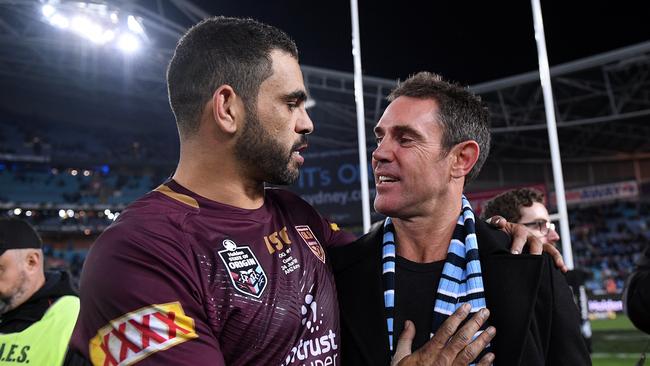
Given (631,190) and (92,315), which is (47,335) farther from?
(631,190)

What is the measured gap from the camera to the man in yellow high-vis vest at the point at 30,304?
10.2 ft

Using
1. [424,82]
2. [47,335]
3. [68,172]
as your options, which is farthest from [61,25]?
[68,172]

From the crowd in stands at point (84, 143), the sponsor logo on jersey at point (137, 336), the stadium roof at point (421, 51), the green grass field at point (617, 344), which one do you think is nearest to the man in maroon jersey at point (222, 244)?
the sponsor logo on jersey at point (137, 336)

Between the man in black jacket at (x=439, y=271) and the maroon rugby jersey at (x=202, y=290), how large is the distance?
6.8 inches

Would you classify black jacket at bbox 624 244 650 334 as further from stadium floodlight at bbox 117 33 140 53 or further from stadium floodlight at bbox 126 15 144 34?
stadium floodlight at bbox 117 33 140 53

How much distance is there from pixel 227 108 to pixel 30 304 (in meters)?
2.27

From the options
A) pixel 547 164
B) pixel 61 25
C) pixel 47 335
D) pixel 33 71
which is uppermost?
pixel 33 71

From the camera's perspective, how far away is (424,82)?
223cm

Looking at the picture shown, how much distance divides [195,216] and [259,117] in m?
0.41

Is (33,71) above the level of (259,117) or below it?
above

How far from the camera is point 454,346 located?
1.66m

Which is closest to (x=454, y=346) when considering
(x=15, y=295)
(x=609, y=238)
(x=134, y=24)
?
(x=15, y=295)

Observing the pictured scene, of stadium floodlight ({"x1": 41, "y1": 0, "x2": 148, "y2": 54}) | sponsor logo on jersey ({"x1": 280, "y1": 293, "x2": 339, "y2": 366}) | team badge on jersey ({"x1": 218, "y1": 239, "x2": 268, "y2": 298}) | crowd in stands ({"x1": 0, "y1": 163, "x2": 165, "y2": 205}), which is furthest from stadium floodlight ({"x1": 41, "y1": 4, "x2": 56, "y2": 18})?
sponsor logo on jersey ({"x1": 280, "y1": 293, "x2": 339, "y2": 366})

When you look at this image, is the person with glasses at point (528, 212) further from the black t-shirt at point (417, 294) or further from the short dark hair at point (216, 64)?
the short dark hair at point (216, 64)
